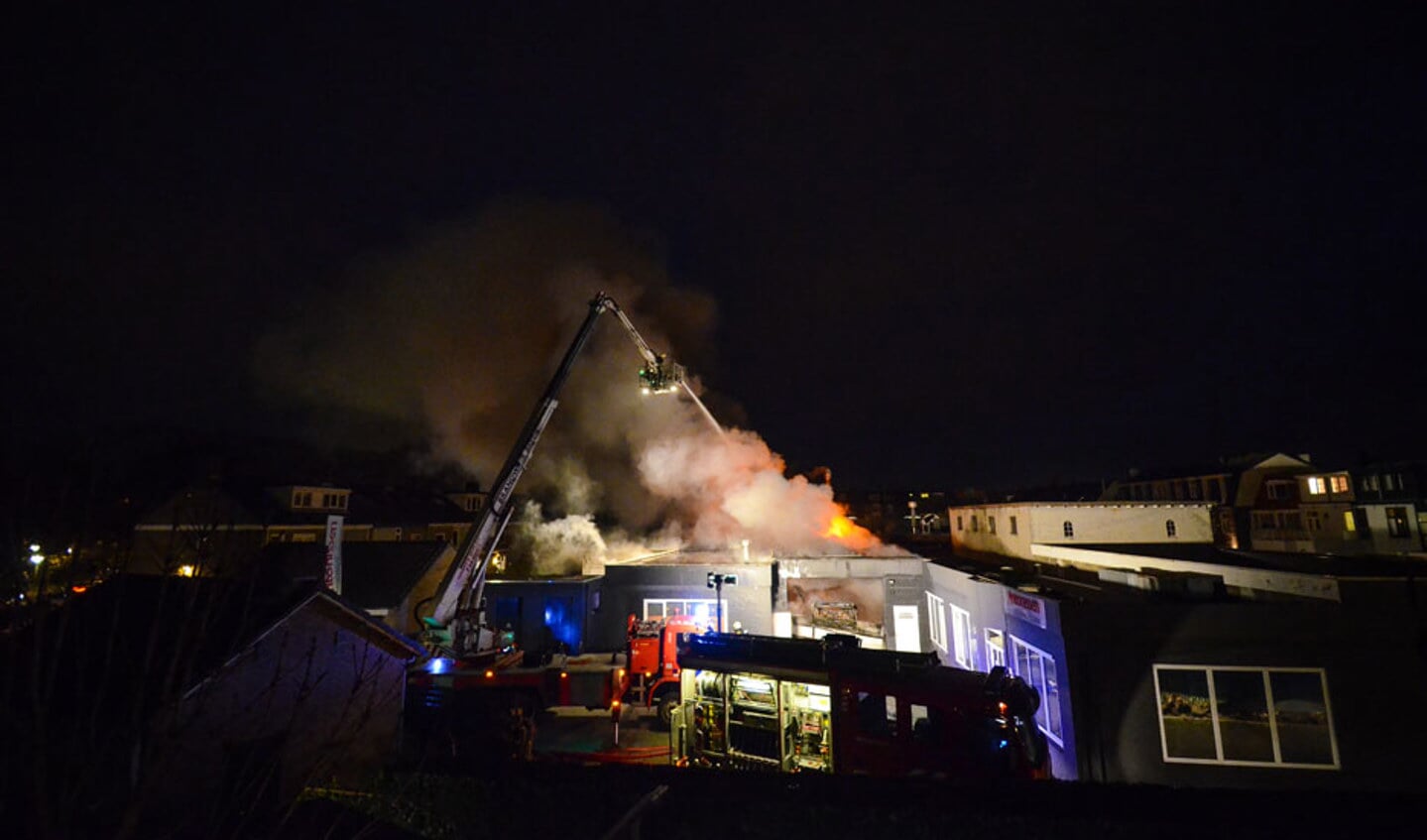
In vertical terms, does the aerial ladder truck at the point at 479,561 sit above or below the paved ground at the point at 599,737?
above

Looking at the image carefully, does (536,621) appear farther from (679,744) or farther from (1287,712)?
(1287,712)

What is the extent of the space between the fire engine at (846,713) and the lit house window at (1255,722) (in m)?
2.62

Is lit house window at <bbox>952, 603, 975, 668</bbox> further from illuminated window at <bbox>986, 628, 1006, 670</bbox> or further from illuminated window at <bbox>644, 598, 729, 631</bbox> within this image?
illuminated window at <bbox>644, 598, 729, 631</bbox>

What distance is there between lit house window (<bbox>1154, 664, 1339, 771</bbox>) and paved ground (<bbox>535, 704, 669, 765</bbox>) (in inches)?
416

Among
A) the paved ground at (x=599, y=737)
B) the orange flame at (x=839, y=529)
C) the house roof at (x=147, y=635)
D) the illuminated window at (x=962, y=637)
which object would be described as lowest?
the paved ground at (x=599, y=737)

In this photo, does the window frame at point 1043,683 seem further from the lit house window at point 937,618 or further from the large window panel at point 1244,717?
the lit house window at point 937,618

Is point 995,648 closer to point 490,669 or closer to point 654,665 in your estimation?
point 654,665

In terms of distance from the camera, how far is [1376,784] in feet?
34.6

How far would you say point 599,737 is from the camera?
53.0 feet

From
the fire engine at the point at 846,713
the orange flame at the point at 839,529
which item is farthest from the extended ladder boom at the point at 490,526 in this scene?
the orange flame at the point at 839,529

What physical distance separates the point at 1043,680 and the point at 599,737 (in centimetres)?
1075

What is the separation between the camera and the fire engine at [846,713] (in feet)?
35.1

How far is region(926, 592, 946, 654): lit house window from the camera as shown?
21078mm

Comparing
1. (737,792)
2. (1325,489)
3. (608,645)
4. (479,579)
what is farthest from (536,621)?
(1325,489)
